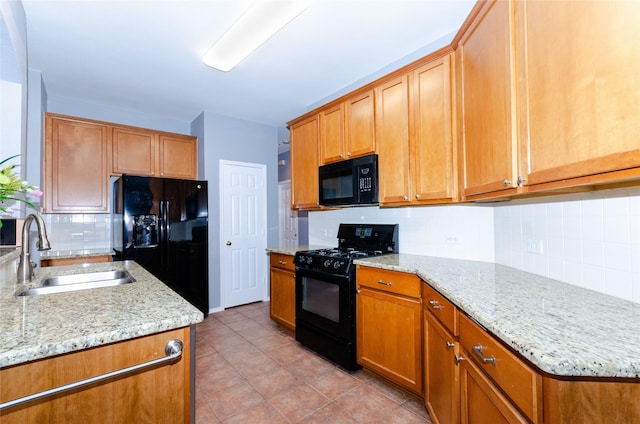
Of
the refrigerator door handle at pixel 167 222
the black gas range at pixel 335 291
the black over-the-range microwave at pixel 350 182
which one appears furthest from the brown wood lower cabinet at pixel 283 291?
the refrigerator door handle at pixel 167 222

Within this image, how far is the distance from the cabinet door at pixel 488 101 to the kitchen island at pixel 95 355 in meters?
1.51

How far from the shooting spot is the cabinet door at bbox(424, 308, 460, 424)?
53.1 inches

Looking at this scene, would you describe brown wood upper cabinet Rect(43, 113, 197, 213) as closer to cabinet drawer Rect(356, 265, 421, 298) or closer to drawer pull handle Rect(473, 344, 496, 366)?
cabinet drawer Rect(356, 265, 421, 298)

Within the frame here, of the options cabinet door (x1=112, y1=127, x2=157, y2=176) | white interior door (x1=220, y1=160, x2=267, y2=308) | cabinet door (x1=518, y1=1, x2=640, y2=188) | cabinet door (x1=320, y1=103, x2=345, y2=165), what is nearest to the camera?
cabinet door (x1=518, y1=1, x2=640, y2=188)

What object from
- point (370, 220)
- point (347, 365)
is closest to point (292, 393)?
point (347, 365)

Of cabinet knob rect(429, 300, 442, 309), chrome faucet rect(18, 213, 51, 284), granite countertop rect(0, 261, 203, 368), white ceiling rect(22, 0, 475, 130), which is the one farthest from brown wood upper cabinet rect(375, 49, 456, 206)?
chrome faucet rect(18, 213, 51, 284)

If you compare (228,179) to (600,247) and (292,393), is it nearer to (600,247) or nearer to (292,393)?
(292,393)

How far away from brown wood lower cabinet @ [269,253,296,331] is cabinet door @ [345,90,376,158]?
1.25 m

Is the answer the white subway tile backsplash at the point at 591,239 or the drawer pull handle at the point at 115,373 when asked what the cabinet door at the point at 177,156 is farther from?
the white subway tile backsplash at the point at 591,239

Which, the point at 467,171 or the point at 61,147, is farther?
the point at 61,147

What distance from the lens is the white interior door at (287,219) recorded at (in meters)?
5.59

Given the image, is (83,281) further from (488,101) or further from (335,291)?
(488,101)

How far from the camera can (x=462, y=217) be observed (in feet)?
7.45

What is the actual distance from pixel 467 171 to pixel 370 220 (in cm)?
124
